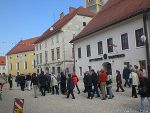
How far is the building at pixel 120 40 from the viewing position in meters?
23.5

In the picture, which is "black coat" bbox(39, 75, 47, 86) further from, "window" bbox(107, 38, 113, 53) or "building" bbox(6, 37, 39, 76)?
"building" bbox(6, 37, 39, 76)

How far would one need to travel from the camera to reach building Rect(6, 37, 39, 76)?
73.3 meters

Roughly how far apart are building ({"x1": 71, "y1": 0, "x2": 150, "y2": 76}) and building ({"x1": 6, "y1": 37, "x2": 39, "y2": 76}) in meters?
38.9

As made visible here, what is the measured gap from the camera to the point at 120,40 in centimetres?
2722

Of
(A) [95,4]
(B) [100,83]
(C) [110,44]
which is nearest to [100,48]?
(C) [110,44]

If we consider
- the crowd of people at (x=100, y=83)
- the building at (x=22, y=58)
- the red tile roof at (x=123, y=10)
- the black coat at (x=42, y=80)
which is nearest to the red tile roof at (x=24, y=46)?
the building at (x=22, y=58)

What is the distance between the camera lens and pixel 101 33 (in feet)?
101

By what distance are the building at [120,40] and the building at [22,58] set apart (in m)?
38.9

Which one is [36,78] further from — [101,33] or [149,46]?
[101,33]

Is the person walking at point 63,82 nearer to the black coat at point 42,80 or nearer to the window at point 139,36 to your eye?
the black coat at point 42,80

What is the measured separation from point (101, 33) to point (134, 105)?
720 inches

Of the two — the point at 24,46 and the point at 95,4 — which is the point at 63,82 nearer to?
the point at 95,4

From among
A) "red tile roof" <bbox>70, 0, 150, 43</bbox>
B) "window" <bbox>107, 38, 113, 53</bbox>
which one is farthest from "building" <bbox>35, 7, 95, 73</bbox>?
"window" <bbox>107, 38, 113, 53</bbox>

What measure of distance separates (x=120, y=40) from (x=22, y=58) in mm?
53380
